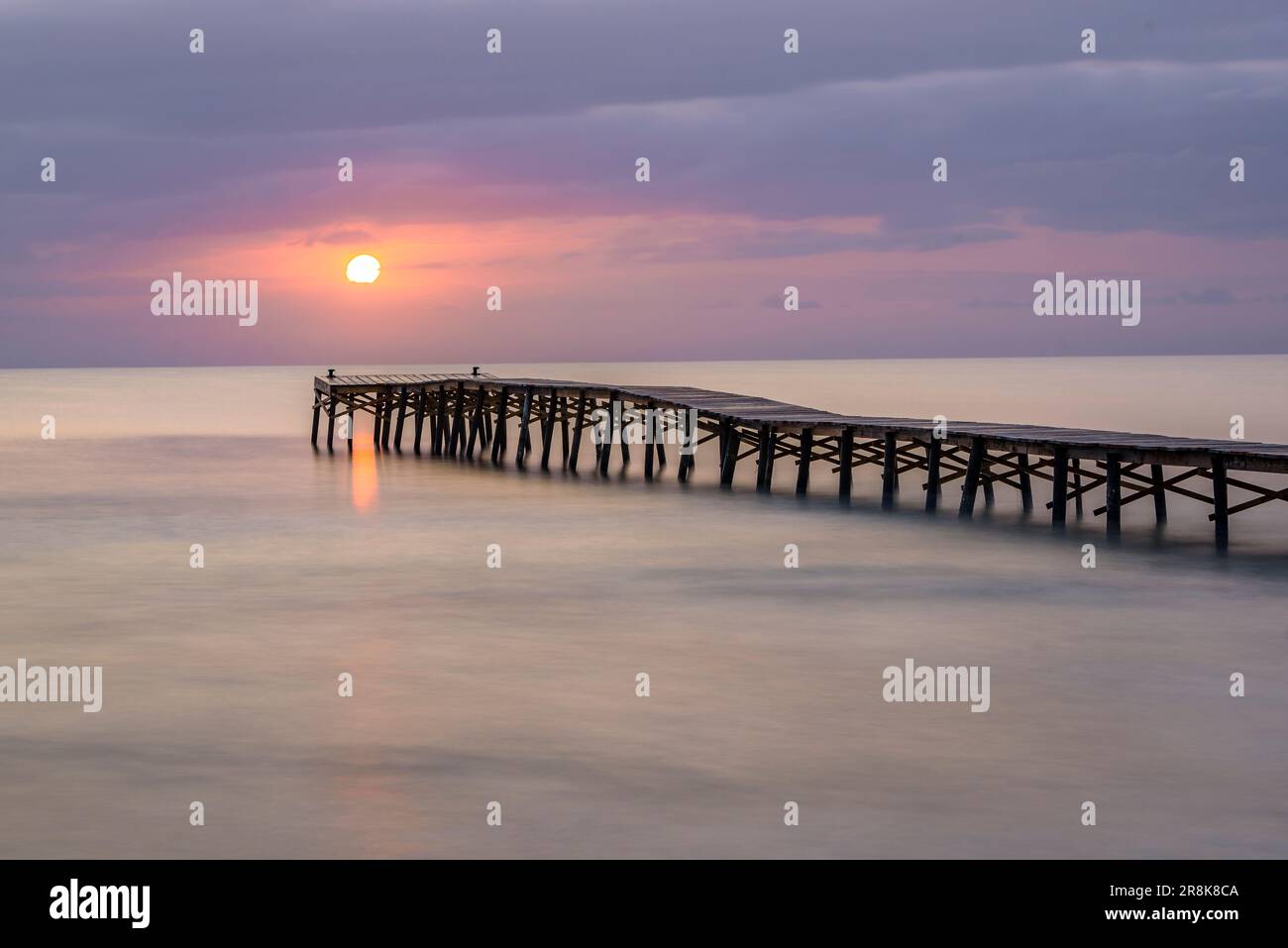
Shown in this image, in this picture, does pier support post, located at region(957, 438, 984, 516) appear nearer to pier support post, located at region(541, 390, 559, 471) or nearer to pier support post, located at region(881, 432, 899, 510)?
pier support post, located at region(881, 432, 899, 510)

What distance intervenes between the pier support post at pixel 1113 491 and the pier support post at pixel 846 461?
161 inches

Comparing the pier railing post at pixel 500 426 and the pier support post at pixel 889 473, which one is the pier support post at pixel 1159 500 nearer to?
the pier support post at pixel 889 473

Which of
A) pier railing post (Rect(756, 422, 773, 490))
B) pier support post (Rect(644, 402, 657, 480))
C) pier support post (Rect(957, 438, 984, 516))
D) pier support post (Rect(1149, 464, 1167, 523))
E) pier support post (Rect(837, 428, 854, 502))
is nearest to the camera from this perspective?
pier support post (Rect(1149, 464, 1167, 523))

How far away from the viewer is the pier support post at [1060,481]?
17875 millimetres

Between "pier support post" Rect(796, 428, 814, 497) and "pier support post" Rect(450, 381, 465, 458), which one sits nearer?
"pier support post" Rect(796, 428, 814, 497)

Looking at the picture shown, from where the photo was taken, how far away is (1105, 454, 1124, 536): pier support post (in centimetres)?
1723

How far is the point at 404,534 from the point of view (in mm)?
19672

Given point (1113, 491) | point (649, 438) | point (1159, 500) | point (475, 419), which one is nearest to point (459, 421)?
point (475, 419)

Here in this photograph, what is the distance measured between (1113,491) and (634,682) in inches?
340

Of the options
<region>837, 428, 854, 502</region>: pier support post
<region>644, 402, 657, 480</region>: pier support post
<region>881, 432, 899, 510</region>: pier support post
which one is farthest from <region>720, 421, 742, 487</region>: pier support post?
<region>881, 432, 899, 510</region>: pier support post

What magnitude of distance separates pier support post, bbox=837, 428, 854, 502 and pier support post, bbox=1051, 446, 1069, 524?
127 inches
